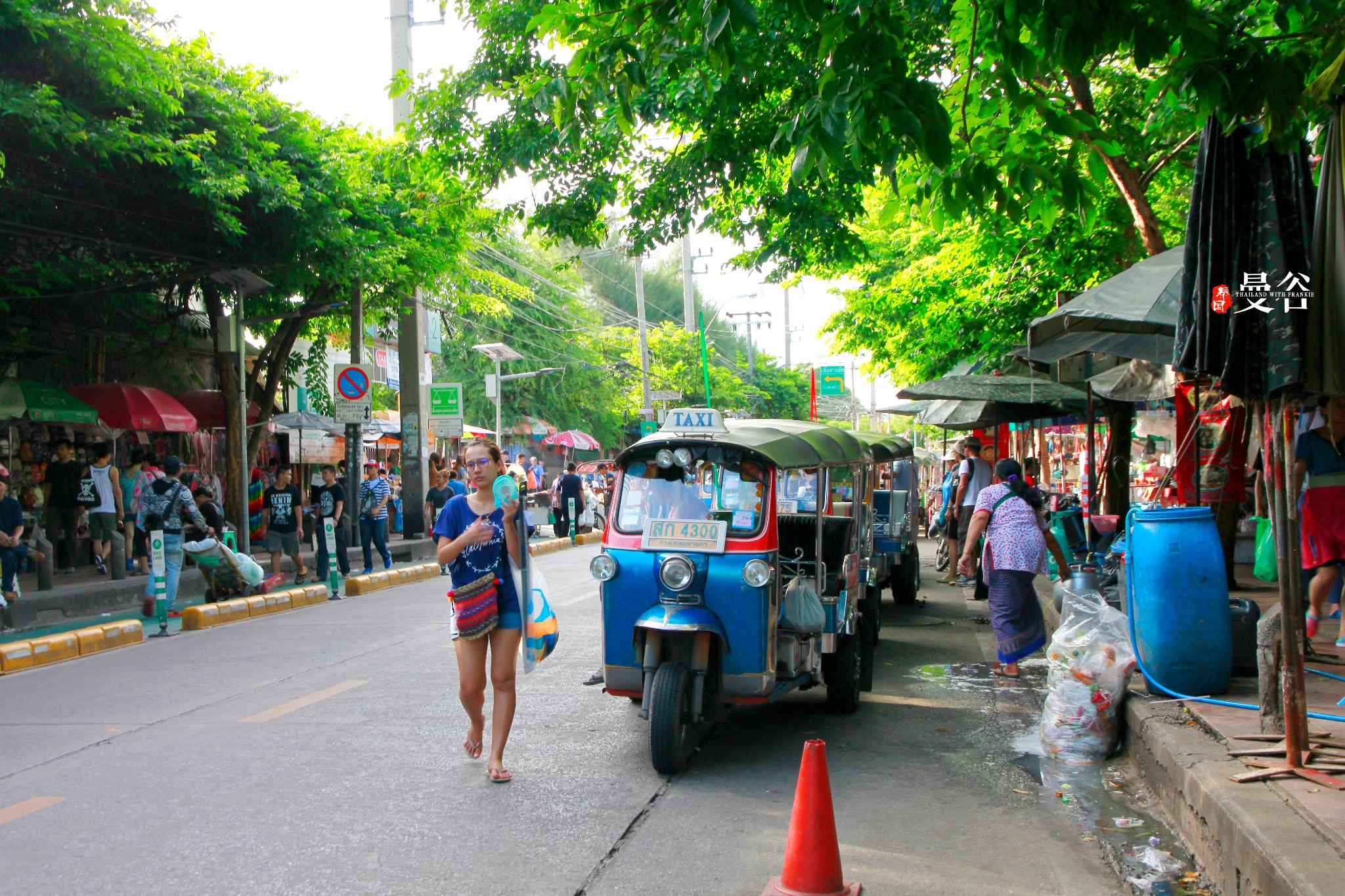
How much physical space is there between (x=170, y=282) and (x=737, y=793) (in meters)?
15.2

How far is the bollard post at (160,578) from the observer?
1130 cm

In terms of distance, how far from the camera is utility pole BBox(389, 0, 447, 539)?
69.6 ft

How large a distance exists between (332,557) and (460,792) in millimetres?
10524

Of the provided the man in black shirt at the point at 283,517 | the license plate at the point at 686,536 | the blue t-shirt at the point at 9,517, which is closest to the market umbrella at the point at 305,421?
the man in black shirt at the point at 283,517

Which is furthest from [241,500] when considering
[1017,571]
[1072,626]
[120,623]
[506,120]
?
[1072,626]

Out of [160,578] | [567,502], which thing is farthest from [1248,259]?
[567,502]

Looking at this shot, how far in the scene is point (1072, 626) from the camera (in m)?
6.50

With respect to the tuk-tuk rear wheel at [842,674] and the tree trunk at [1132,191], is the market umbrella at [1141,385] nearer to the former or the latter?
the tree trunk at [1132,191]

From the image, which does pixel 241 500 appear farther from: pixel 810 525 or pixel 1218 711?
pixel 1218 711

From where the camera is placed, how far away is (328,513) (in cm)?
1567

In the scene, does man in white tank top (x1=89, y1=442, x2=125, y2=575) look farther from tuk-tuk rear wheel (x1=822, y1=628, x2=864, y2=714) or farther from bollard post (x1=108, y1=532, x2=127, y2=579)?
tuk-tuk rear wheel (x1=822, y1=628, x2=864, y2=714)

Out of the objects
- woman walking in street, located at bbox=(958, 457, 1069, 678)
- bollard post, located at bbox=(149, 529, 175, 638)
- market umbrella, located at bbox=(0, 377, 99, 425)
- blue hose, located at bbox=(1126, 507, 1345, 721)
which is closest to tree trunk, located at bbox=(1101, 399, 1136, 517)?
woman walking in street, located at bbox=(958, 457, 1069, 678)
